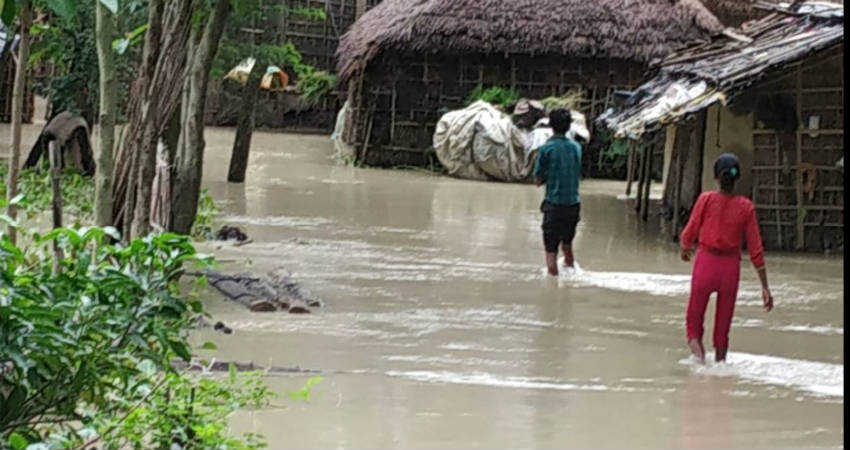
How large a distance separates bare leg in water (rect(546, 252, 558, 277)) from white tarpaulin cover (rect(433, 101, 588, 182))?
912 cm

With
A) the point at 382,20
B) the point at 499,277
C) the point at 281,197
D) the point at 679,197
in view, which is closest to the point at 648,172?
the point at 679,197

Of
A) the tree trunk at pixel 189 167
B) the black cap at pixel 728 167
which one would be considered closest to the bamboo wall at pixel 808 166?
the black cap at pixel 728 167

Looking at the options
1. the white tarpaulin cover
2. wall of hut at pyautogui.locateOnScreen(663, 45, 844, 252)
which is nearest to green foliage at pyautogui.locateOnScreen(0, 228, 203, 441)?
wall of hut at pyautogui.locateOnScreen(663, 45, 844, 252)

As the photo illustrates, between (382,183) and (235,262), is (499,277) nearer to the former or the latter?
(235,262)

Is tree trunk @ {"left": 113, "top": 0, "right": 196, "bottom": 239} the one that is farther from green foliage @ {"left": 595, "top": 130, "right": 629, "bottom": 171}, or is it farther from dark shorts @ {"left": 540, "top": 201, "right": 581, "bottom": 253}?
green foliage @ {"left": 595, "top": 130, "right": 629, "bottom": 171}

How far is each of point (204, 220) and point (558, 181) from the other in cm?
381

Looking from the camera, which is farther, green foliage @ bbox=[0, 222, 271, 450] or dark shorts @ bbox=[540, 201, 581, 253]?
dark shorts @ bbox=[540, 201, 581, 253]

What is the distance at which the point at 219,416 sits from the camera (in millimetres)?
4289

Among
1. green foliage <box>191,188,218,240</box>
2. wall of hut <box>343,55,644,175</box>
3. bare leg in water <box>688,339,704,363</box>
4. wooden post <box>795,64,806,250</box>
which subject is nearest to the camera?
bare leg in water <box>688,339,704,363</box>

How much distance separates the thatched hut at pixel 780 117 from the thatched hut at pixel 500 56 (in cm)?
771

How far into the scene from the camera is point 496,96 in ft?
70.3

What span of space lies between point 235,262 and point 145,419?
20.7ft

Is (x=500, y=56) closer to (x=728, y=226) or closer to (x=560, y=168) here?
(x=560, y=168)

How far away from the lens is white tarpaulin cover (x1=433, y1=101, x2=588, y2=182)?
19.9 metres
